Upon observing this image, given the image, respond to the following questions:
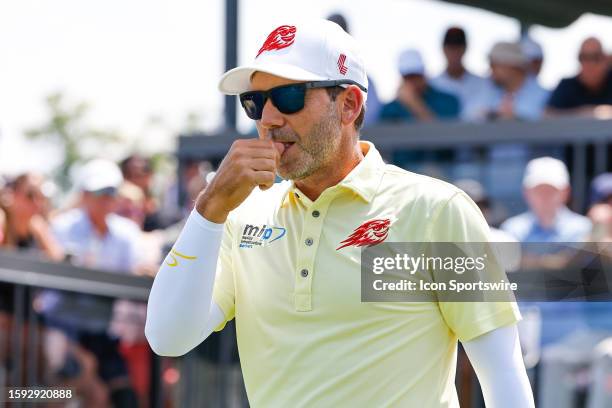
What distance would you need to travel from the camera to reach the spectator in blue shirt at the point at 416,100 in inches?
323

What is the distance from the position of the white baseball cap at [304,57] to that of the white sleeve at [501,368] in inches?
32.6

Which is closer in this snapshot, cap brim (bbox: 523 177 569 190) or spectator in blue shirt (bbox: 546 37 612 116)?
cap brim (bbox: 523 177 569 190)

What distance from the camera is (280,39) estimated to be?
10.4 ft

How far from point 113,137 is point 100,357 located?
2872cm

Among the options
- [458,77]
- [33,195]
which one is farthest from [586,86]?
[33,195]

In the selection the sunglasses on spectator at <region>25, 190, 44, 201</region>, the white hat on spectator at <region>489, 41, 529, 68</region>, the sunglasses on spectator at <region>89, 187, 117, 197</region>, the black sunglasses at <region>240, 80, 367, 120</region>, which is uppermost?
the black sunglasses at <region>240, 80, 367, 120</region>

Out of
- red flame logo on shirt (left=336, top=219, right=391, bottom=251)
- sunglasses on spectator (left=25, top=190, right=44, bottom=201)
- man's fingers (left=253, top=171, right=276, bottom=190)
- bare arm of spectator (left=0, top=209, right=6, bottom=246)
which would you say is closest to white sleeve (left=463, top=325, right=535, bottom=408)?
red flame logo on shirt (left=336, top=219, right=391, bottom=251)

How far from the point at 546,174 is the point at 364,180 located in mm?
4065

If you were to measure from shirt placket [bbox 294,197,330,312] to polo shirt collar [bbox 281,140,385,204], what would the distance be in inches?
2.7

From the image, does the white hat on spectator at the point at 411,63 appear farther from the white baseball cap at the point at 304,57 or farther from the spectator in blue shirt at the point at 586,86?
the white baseball cap at the point at 304,57

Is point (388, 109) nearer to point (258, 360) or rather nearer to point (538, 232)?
point (538, 232)

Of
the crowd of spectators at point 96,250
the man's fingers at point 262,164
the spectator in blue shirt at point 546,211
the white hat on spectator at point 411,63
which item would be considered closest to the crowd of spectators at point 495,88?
the white hat on spectator at point 411,63

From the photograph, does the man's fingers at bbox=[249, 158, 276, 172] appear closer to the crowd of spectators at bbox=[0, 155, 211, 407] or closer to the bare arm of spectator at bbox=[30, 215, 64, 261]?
the crowd of spectators at bbox=[0, 155, 211, 407]

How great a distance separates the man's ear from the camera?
10.6ft
